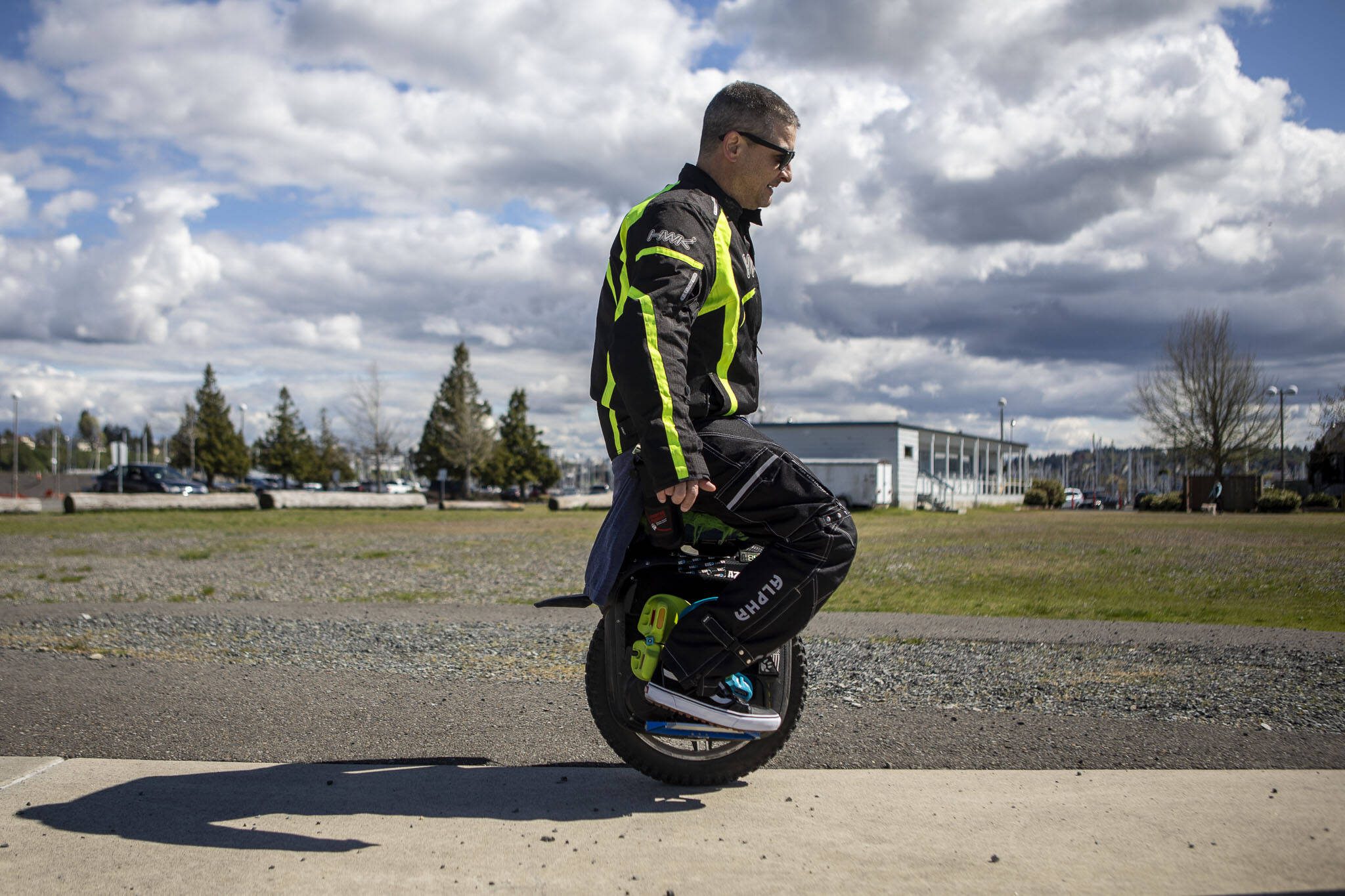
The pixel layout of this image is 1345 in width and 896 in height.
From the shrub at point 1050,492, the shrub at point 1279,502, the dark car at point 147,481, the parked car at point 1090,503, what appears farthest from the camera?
the parked car at point 1090,503

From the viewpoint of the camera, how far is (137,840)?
2559mm

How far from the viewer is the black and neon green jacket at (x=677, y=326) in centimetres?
273

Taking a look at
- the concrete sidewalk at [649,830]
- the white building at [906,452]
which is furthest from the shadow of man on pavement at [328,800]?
the white building at [906,452]

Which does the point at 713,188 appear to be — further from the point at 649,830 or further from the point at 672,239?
the point at 649,830

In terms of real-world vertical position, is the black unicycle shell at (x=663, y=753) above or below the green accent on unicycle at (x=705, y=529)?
below

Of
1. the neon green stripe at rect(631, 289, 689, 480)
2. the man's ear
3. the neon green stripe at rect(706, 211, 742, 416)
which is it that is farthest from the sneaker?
the man's ear

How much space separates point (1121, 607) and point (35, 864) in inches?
337

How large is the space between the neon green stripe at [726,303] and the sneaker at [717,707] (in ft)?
2.85

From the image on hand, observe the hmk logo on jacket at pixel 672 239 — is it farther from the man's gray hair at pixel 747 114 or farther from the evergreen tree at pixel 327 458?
the evergreen tree at pixel 327 458

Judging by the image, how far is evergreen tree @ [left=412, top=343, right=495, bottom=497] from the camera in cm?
7169

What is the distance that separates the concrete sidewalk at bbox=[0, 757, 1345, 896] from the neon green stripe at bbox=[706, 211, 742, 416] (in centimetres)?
124

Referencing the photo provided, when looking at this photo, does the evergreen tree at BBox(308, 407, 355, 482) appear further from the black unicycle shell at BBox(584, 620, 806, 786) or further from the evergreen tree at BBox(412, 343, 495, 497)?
the black unicycle shell at BBox(584, 620, 806, 786)

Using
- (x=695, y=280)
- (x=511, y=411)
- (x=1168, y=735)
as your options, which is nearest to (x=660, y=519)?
(x=695, y=280)

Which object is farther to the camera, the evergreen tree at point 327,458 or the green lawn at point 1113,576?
the evergreen tree at point 327,458
